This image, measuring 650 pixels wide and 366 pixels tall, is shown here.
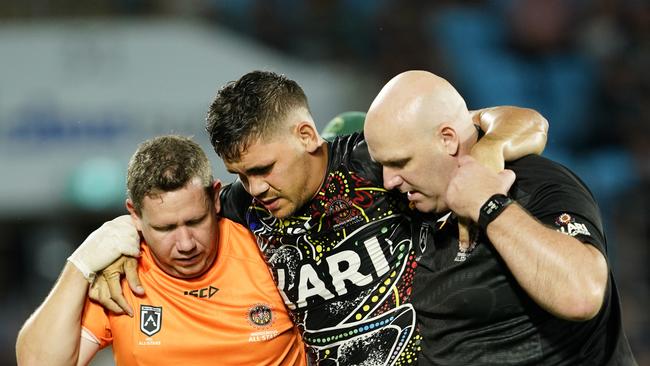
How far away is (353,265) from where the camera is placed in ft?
13.9

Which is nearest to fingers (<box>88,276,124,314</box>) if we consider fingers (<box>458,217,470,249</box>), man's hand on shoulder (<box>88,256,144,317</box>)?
man's hand on shoulder (<box>88,256,144,317</box>)

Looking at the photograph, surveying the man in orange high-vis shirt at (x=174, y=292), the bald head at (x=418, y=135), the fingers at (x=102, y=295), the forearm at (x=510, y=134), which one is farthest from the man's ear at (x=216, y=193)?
the forearm at (x=510, y=134)

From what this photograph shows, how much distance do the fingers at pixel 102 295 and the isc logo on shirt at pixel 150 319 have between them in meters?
0.10

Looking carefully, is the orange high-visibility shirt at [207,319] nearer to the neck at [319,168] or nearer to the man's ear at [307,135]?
the neck at [319,168]

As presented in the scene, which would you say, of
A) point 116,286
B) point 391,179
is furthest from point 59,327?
point 391,179

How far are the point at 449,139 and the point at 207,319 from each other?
131 centimetres

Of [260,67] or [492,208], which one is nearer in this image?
[492,208]

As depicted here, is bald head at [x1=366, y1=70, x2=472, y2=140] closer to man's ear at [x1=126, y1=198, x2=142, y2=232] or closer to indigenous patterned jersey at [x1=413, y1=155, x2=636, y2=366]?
indigenous patterned jersey at [x1=413, y1=155, x2=636, y2=366]

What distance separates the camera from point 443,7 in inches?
495

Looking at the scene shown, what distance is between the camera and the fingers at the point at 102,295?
4.29 m

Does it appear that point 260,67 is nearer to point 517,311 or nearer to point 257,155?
point 257,155

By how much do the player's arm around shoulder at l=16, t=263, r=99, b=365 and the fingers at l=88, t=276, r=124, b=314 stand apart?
4cm

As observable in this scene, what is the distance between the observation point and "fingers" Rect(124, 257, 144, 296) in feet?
14.2

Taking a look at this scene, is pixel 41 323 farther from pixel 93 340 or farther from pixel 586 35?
pixel 586 35
